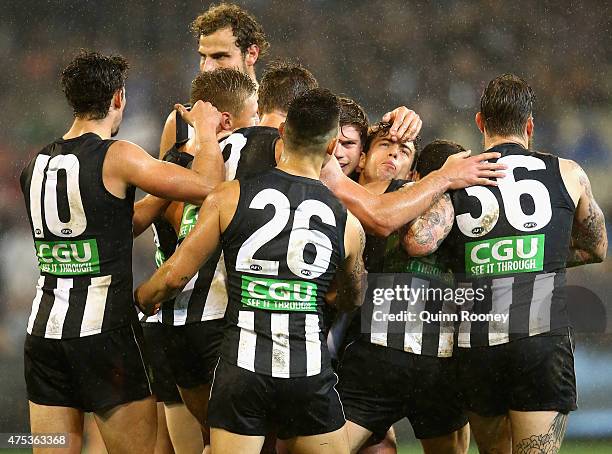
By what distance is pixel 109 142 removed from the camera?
356cm

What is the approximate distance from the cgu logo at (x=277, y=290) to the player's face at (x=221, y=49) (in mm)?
2540

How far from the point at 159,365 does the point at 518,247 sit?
1705 millimetres

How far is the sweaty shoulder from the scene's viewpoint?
146 inches

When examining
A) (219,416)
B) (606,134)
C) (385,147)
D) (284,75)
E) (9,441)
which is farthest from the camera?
(606,134)

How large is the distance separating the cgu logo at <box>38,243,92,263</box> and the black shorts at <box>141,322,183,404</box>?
523 millimetres

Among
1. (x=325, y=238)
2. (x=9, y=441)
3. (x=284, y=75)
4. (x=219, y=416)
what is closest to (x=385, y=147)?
(x=284, y=75)

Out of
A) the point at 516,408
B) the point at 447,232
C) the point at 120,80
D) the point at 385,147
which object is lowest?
the point at 516,408

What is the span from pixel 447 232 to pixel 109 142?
149 centimetres

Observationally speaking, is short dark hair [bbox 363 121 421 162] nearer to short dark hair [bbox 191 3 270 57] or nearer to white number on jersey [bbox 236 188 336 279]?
white number on jersey [bbox 236 188 336 279]

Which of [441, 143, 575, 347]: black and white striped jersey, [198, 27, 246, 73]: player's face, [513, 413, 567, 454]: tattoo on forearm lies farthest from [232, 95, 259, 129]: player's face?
[513, 413, 567, 454]: tattoo on forearm

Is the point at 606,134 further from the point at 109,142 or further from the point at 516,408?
the point at 109,142

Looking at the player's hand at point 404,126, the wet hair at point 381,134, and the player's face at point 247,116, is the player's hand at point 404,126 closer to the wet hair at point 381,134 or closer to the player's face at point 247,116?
the wet hair at point 381,134

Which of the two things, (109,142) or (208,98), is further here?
(208,98)

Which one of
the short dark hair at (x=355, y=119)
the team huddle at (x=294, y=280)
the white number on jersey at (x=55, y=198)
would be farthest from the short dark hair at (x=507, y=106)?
the white number on jersey at (x=55, y=198)
